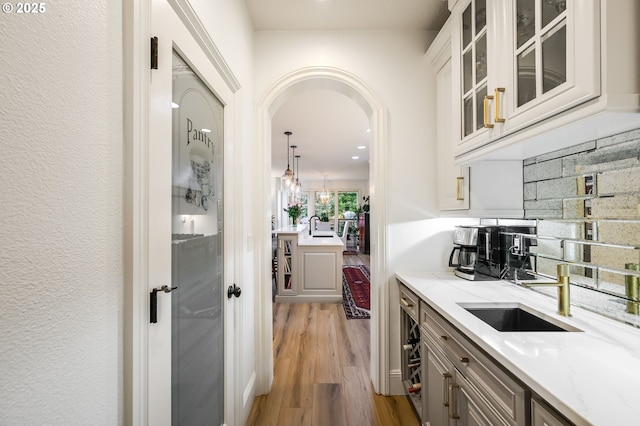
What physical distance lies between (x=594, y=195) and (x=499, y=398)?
1.04 metres

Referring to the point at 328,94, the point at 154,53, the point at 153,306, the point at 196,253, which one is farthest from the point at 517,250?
the point at 328,94

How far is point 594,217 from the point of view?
135 cm

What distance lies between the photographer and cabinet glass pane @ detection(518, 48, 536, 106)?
44.0 inches

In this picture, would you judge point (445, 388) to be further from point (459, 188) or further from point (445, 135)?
point (445, 135)

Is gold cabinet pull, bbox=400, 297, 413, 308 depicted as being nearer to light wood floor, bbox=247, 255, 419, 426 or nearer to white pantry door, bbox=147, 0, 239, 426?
light wood floor, bbox=247, 255, 419, 426

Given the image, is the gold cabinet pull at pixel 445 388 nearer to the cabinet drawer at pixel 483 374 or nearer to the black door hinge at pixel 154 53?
the cabinet drawer at pixel 483 374

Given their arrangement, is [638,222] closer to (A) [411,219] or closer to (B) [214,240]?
(A) [411,219]

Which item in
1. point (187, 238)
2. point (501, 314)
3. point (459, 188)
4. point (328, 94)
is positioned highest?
point (328, 94)

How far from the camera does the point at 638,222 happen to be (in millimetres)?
1158

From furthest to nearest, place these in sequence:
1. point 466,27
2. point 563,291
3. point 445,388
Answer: point 466,27 < point 445,388 < point 563,291

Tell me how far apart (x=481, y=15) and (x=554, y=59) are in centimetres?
65

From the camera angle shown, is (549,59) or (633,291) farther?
(633,291)

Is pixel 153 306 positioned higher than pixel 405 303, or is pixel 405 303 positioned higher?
pixel 153 306

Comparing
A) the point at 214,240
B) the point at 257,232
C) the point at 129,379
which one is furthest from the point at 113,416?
the point at 257,232
